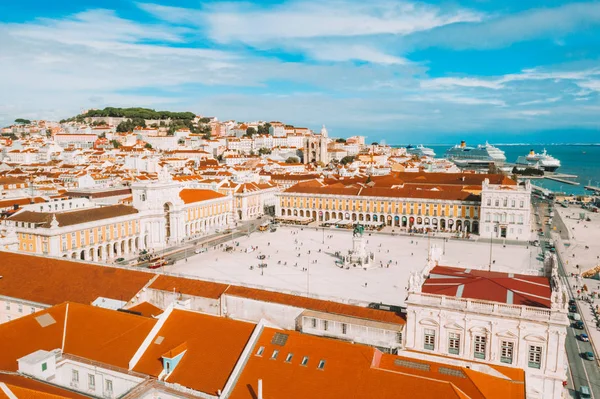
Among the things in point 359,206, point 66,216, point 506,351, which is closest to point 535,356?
point 506,351

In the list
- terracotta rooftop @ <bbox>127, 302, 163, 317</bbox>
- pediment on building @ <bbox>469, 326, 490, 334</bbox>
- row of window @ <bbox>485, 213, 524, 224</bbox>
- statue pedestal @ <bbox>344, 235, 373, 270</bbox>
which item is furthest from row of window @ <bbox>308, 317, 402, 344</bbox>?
row of window @ <bbox>485, 213, 524, 224</bbox>

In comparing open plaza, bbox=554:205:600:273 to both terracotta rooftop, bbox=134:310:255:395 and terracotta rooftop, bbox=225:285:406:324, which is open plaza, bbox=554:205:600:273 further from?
terracotta rooftop, bbox=134:310:255:395

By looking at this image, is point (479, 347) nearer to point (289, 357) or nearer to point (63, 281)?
point (289, 357)

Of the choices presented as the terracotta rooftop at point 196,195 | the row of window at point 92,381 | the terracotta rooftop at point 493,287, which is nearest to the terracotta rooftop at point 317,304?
the terracotta rooftop at point 493,287

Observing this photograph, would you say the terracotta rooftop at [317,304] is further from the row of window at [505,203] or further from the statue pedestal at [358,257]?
the row of window at [505,203]

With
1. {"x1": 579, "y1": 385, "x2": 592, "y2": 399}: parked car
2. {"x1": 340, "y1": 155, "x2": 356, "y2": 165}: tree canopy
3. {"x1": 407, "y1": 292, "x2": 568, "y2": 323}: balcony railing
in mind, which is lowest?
{"x1": 579, "y1": 385, "x2": 592, "y2": 399}: parked car

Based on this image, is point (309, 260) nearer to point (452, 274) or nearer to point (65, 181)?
point (452, 274)
